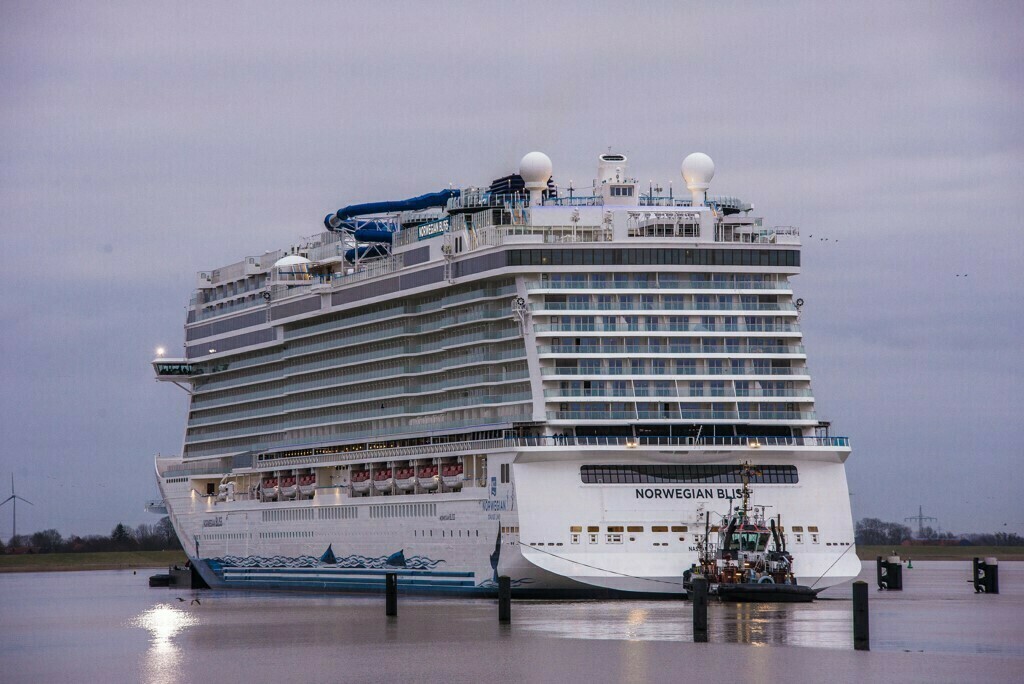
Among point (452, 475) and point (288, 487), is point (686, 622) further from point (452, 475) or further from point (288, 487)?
point (288, 487)

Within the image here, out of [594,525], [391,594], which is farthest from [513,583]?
[391,594]

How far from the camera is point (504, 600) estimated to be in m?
59.8

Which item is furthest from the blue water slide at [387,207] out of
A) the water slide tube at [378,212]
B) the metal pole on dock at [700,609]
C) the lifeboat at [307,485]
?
the metal pole on dock at [700,609]

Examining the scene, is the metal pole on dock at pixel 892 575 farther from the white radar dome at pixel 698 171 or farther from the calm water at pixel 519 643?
the white radar dome at pixel 698 171

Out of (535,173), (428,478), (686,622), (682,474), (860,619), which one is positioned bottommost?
(686,622)

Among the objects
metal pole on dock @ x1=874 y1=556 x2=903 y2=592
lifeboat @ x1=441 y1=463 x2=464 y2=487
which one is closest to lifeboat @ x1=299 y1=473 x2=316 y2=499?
lifeboat @ x1=441 y1=463 x2=464 y2=487

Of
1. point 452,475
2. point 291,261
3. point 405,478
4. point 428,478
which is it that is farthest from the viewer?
point 291,261

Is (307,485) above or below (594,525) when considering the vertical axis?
above

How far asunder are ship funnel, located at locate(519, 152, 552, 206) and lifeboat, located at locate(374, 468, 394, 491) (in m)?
13.5

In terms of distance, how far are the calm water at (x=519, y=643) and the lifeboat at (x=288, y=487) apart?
11122 millimetres

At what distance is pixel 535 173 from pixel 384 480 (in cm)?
1474

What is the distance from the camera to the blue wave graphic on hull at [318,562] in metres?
75.4

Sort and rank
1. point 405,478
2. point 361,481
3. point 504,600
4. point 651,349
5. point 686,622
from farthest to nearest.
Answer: point 361,481 → point 405,478 → point 651,349 → point 504,600 → point 686,622

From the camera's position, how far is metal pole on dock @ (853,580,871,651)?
50750 millimetres
